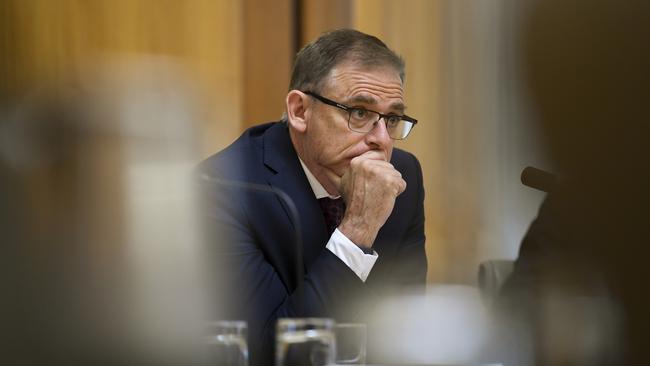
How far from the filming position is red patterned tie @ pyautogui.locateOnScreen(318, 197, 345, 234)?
123cm

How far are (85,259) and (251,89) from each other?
32 cm

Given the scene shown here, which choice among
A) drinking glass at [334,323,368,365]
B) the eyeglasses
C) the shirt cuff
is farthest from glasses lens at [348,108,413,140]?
drinking glass at [334,323,368,365]

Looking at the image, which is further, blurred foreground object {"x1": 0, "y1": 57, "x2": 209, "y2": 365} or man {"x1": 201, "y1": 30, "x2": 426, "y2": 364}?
man {"x1": 201, "y1": 30, "x2": 426, "y2": 364}

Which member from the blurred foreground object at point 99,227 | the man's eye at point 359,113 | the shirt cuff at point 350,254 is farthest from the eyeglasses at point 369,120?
the blurred foreground object at point 99,227

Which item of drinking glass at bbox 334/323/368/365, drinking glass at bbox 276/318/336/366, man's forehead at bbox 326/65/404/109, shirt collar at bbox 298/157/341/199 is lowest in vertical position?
drinking glass at bbox 334/323/368/365

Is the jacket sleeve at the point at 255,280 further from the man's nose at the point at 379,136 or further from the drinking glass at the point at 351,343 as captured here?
the man's nose at the point at 379,136

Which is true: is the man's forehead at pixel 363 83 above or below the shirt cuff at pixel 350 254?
above

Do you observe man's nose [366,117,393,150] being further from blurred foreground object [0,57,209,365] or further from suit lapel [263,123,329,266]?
blurred foreground object [0,57,209,365]

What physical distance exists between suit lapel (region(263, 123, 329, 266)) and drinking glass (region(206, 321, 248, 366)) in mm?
169

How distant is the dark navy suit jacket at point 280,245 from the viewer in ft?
3.74

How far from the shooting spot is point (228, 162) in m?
1.17

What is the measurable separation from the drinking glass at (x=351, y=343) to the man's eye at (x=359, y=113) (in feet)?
0.87

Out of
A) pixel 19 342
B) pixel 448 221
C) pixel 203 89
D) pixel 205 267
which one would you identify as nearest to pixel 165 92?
pixel 203 89

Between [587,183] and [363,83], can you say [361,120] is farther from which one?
[587,183]
